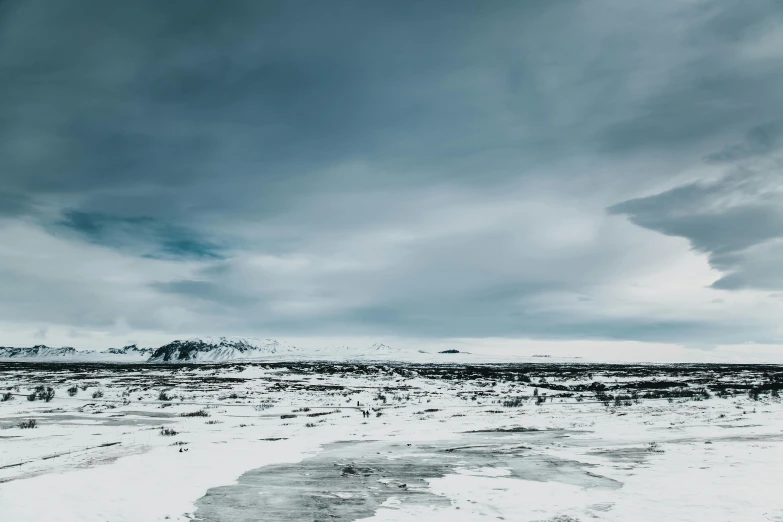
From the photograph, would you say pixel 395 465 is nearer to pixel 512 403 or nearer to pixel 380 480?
pixel 380 480

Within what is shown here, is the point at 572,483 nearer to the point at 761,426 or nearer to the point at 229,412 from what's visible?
the point at 761,426

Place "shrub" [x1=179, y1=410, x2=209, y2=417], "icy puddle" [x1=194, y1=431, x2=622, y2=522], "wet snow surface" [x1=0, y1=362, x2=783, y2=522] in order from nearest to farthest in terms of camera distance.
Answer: "wet snow surface" [x1=0, y1=362, x2=783, y2=522] → "icy puddle" [x1=194, y1=431, x2=622, y2=522] → "shrub" [x1=179, y1=410, x2=209, y2=417]

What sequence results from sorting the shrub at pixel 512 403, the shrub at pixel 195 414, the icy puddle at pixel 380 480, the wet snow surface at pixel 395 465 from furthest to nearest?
the shrub at pixel 512 403 < the shrub at pixel 195 414 < the icy puddle at pixel 380 480 < the wet snow surface at pixel 395 465

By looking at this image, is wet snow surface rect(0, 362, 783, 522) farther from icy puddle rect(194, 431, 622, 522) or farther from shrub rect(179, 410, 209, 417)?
shrub rect(179, 410, 209, 417)

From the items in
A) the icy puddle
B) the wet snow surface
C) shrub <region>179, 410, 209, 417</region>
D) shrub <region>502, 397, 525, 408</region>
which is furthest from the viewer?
shrub <region>502, 397, 525, 408</region>

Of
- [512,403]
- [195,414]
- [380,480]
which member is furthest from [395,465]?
[512,403]

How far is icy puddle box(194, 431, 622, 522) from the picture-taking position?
971 cm

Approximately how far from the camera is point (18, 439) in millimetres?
17984

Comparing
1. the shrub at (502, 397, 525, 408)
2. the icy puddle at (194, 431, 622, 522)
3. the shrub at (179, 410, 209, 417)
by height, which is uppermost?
A: the icy puddle at (194, 431, 622, 522)

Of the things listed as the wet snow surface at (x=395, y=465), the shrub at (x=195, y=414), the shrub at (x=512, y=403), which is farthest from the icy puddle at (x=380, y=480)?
the shrub at (x=512, y=403)

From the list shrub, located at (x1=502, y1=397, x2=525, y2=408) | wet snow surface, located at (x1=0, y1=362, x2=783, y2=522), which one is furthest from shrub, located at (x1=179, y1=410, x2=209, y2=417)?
shrub, located at (x1=502, y1=397, x2=525, y2=408)

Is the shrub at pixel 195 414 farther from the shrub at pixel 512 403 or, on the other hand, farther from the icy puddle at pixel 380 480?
the shrub at pixel 512 403

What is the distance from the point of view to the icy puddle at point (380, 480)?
382 inches

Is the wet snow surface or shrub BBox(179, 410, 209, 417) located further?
shrub BBox(179, 410, 209, 417)
